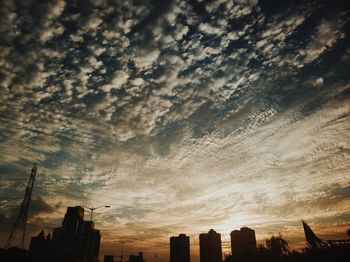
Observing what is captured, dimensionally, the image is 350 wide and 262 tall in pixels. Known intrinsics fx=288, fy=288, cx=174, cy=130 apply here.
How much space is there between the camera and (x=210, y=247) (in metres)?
184

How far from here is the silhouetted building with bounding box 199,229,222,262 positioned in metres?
181

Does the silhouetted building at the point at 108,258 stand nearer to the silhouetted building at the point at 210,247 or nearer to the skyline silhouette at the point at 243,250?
the skyline silhouette at the point at 243,250

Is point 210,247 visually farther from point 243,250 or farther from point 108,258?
point 108,258

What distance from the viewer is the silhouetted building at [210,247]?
18125 cm

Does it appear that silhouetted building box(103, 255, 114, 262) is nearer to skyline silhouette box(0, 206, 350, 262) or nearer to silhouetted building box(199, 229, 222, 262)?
skyline silhouette box(0, 206, 350, 262)

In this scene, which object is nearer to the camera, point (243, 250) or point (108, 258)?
point (243, 250)

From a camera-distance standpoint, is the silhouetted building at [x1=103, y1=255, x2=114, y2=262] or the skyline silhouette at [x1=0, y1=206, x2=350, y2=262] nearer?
the skyline silhouette at [x1=0, y1=206, x2=350, y2=262]

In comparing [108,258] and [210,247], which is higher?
[210,247]

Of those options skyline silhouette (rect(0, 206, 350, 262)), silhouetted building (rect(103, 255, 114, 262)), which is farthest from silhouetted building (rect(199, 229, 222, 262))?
silhouetted building (rect(103, 255, 114, 262))

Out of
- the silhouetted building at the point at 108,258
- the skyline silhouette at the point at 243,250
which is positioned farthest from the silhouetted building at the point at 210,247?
the silhouetted building at the point at 108,258

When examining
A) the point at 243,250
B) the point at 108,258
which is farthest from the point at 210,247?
the point at 108,258

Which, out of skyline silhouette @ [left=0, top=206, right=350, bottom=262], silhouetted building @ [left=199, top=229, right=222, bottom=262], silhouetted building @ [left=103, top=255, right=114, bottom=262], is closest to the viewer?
skyline silhouette @ [left=0, top=206, right=350, bottom=262]

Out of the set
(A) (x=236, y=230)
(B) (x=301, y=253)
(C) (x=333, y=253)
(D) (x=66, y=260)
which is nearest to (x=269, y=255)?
(B) (x=301, y=253)

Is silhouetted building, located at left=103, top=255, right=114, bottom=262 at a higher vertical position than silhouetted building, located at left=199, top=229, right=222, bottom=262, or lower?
lower
